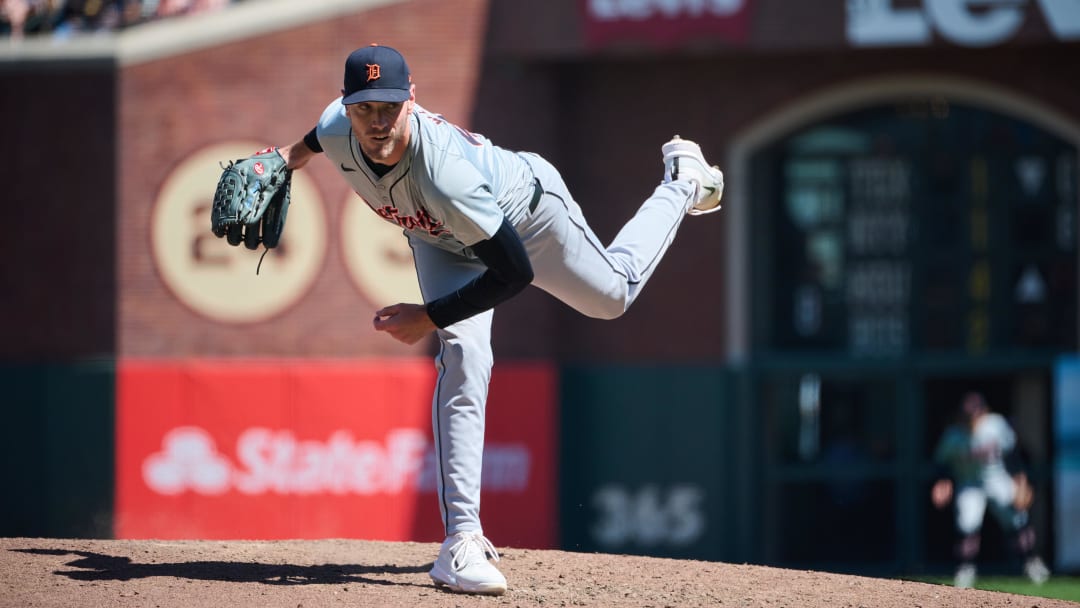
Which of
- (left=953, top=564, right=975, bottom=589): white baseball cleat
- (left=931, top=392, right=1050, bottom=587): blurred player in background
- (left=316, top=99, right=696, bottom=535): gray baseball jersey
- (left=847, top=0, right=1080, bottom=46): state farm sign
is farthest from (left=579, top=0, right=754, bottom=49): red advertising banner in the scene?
(left=316, top=99, right=696, bottom=535): gray baseball jersey

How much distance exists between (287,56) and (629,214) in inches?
128

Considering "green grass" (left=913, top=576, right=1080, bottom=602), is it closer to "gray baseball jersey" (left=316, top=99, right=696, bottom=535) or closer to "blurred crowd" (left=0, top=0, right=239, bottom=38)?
"gray baseball jersey" (left=316, top=99, right=696, bottom=535)

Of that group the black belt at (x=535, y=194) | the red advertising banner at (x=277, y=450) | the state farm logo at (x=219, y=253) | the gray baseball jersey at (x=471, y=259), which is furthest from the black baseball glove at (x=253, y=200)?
the state farm logo at (x=219, y=253)

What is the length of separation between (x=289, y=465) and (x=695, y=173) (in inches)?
264

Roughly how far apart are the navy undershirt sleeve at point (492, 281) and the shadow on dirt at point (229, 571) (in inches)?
43.6

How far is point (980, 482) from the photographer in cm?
1113

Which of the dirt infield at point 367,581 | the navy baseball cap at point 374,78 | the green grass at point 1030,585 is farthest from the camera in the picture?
the green grass at point 1030,585

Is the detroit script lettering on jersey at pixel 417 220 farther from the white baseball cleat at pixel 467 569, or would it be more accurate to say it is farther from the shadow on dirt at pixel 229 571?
the shadow on dirt at pixel 229 571

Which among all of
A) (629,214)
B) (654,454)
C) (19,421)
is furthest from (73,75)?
(654,454)

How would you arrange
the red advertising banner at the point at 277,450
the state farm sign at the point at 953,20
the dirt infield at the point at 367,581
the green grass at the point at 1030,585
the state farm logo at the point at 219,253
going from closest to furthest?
the dirt infield at the point at 367,581 → the green grass at the point at 1030,585 → the state farm sign at the point at 953,20 → the red advertising banner at the point at 277,450 → the state farm logo at the point at 219,253

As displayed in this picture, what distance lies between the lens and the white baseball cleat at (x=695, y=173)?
5.29 meters

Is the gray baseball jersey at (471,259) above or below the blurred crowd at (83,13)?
below

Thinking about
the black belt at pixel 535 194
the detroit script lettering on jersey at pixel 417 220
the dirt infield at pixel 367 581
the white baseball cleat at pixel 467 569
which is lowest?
the dirt infield at pixel 367 581

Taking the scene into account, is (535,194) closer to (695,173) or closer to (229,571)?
(695,173)
